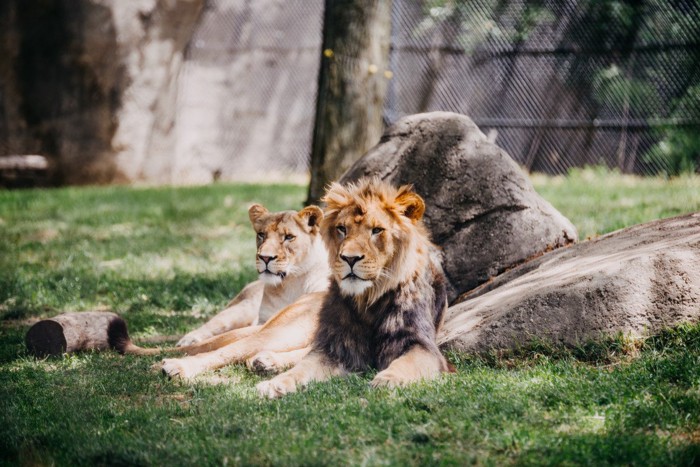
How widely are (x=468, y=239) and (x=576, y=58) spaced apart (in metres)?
7.84

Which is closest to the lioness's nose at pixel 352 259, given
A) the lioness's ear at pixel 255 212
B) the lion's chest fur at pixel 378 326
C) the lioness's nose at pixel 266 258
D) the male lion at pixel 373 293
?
the male lion at pixel 373 293

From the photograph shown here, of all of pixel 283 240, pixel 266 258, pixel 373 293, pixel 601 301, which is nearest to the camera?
pixel 601 301

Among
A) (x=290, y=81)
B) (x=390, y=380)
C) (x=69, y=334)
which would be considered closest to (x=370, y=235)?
(x=390, y=380)

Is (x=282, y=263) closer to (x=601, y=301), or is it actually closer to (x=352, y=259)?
(x=352, y=259)

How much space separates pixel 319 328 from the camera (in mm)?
5453

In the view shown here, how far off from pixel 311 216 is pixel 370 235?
5.33ft

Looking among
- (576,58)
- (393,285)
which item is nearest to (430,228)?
(393,285)

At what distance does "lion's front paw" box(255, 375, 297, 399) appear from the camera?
4816 mm

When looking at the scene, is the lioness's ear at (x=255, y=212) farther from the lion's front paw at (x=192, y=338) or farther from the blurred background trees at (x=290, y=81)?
the blurred background trees at (x=290, y=81)

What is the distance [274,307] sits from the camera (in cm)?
670

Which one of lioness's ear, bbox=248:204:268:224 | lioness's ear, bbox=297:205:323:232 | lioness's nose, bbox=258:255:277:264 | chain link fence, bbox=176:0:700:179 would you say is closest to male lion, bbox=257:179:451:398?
lioness's nose, bbox=258:255:277:264

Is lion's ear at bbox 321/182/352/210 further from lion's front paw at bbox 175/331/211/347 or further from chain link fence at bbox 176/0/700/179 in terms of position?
chain link fence at bbox 176/0/700/179

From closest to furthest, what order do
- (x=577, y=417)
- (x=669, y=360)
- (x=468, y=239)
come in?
(x=577, y=417) < (x=669, y=360) < (x=468, y=239)

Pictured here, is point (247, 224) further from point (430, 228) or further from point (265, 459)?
point (265, 459)
